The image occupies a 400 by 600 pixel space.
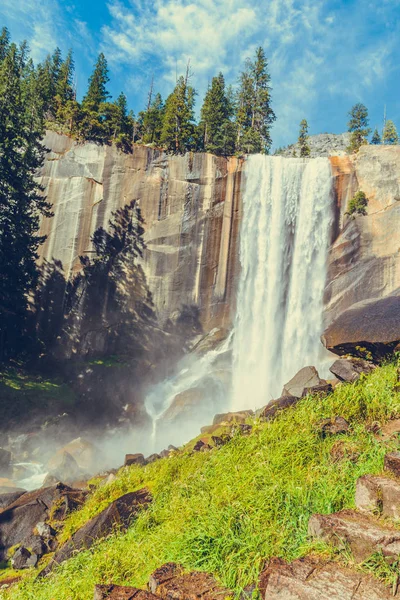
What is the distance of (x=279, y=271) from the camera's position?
27.7 metres

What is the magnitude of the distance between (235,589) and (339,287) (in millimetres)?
23429

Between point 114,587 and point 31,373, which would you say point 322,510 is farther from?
point 31,373

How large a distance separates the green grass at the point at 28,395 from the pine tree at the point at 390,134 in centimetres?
5735

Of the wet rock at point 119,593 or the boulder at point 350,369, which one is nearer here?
the wet rock at point 119,593

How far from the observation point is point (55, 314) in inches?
1142

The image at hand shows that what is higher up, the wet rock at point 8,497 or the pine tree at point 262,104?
the pine tree at point 262,104

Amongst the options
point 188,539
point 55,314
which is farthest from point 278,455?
point 55,314

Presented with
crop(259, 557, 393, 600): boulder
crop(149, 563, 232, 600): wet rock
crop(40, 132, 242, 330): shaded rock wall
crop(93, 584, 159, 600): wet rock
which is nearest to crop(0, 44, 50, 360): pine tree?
crop(40, 132, 242, 330): shaded rock wall

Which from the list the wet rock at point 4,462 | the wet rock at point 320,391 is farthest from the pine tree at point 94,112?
the wet rock at point 320,391

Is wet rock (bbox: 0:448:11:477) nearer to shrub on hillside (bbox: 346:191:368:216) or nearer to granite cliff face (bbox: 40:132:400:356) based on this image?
granite cliff face (bbox: 40:132:400:356)

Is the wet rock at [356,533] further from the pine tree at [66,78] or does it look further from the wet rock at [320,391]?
the pine tree at [66,78]

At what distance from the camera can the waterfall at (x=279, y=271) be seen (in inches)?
1001

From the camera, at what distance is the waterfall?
2544cm

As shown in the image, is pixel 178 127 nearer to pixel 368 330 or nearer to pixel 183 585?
pixel 368 330
